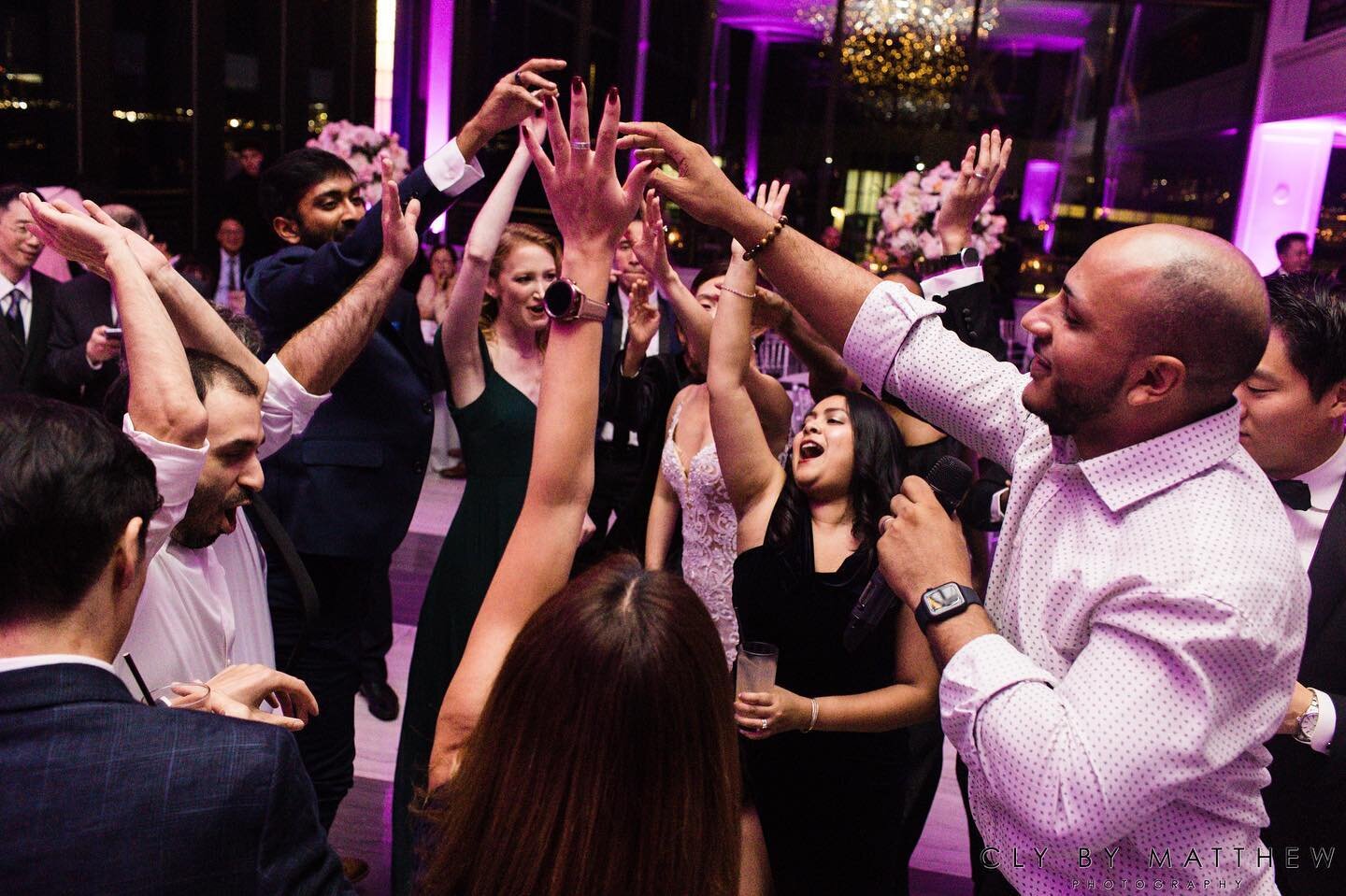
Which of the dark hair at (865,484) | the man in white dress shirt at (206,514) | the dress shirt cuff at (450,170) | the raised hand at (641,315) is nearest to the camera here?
the man in white dress shirt at (206,514)

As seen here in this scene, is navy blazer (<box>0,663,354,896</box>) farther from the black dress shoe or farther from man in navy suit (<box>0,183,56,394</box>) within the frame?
man in navy suit (<box>0,183,56,394</box>)

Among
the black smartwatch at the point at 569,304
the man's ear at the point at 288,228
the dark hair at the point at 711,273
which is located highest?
the black smartwatch at the point at 569,304

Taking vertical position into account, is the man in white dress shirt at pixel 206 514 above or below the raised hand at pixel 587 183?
below

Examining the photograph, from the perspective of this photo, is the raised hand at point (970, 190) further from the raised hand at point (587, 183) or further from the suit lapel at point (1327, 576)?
the raised hand at point (587, 183)

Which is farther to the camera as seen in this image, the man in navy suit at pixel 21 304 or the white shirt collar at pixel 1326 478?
the man in navy suit at pixel 21 304

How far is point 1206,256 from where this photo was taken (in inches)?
45.4

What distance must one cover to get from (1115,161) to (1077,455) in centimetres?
Answer: 1094

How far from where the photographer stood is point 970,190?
2418 millimetres

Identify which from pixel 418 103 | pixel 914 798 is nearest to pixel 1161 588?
pixel 914 798

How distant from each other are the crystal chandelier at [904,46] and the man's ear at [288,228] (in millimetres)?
9383

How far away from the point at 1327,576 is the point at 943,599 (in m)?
0.88

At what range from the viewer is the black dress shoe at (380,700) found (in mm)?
3400

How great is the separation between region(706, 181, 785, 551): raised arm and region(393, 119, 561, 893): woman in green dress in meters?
0.52

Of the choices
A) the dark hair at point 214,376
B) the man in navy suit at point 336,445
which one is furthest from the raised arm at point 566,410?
the man in navy suit at point 336,445
